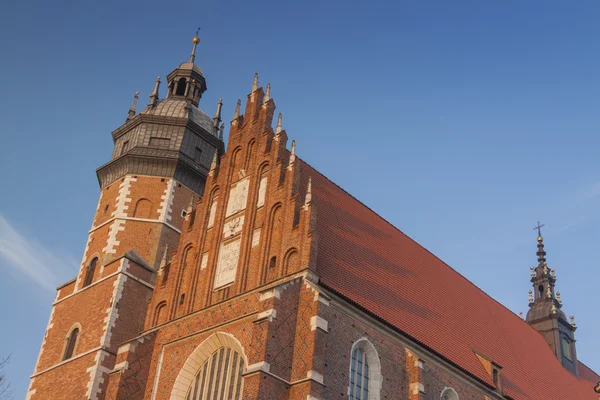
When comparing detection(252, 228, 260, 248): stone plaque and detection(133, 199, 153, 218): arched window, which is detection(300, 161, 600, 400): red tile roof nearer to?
detection(252, 228, 260, 248): stone plaque

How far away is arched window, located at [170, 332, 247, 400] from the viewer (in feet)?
69.4

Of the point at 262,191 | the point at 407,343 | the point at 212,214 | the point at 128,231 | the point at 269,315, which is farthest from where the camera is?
the point at 128,231

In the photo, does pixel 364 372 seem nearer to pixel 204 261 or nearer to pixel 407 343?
pixel 407 343

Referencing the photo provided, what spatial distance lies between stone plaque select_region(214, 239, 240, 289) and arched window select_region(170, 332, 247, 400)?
6.70 ft

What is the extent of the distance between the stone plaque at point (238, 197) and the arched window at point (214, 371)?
4673mm

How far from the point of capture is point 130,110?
36781 mm

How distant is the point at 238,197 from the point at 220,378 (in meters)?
6.28

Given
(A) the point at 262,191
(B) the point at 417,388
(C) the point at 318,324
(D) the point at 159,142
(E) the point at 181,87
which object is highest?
(E) the point at 181,87

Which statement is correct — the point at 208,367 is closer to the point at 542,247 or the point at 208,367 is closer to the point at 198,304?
the point at 198,304

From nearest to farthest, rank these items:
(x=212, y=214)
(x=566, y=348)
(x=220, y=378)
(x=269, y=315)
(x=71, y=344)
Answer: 1. (x=269, y=315)
2. (x=220, y=378)
3. (x=212, y=214)
4. (x=71, y=344)
5. (x=566, y=348)

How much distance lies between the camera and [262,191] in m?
24.8

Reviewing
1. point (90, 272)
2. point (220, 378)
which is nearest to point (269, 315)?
point (220, 378)

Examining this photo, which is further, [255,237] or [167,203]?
[167,203]

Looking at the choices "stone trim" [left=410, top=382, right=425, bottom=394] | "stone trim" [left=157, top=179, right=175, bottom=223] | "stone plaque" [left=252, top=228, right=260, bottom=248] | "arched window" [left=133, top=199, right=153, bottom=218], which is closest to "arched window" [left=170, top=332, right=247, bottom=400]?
"stone plaque" [left=252, top=228, right=260, bottom=248]
